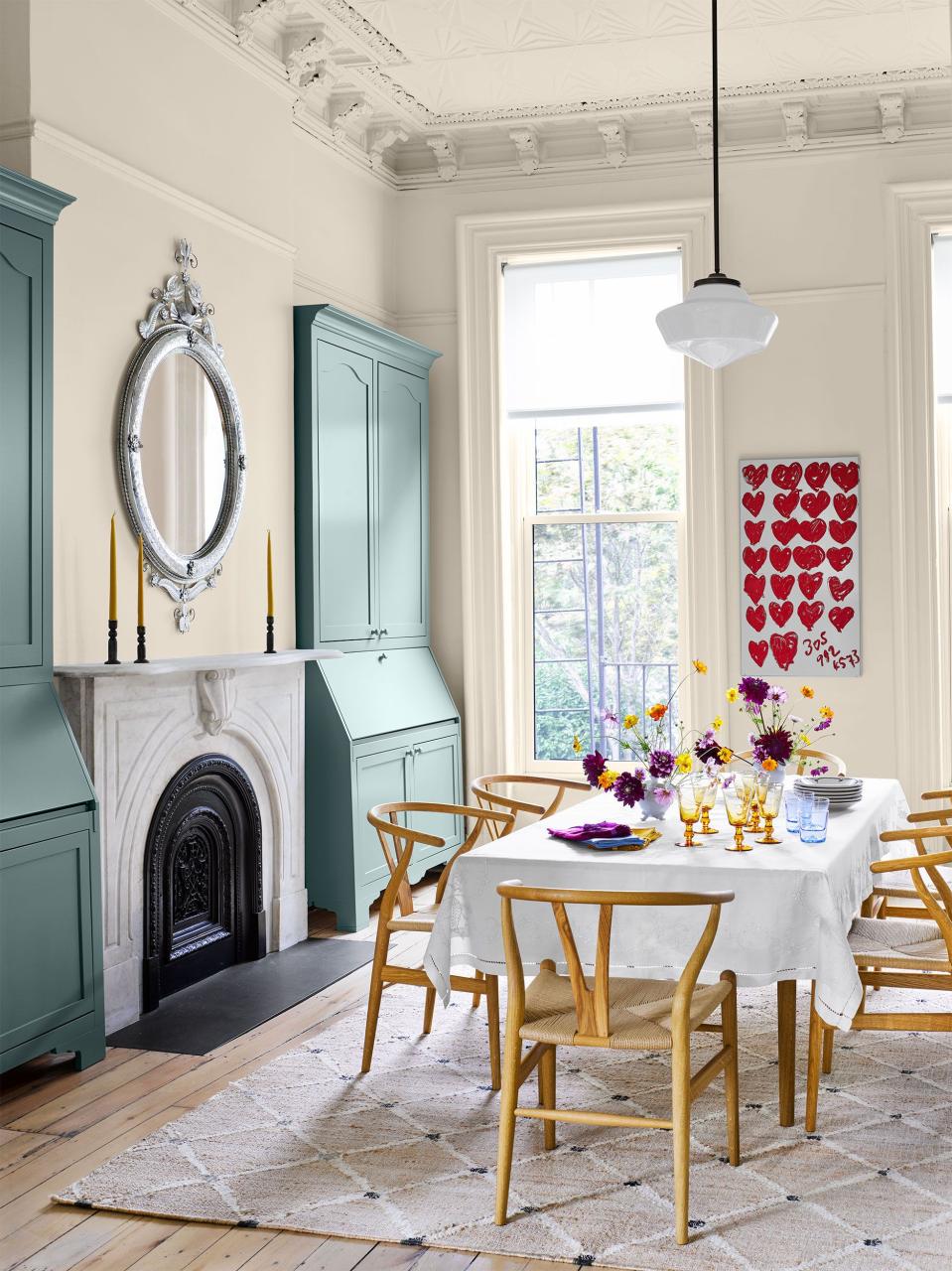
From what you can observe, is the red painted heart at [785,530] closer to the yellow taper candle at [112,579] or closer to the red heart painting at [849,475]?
the red heart painting at [849,475]

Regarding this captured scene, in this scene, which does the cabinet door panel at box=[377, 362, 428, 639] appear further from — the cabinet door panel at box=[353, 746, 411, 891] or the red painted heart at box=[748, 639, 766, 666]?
the red painted heart at box=[748, 639, 766, 666]

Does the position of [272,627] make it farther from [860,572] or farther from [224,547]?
[860,572]

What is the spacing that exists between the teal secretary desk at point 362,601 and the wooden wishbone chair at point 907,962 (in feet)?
8.42

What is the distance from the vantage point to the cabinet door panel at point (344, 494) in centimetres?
601

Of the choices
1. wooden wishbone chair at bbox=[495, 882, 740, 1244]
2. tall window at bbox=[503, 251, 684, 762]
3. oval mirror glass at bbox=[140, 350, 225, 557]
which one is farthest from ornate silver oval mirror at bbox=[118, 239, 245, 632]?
wooden wishbone chair at bbox=[495, 882, 740, 1244]

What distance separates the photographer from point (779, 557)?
6.77 m

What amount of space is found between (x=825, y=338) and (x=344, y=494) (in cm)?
262

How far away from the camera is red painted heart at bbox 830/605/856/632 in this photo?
669 centimetres

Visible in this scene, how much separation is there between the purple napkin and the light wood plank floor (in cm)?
120

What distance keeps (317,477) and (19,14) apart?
2317mm

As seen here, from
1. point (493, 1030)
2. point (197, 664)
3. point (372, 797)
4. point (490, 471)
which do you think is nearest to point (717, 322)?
point (197, 664)

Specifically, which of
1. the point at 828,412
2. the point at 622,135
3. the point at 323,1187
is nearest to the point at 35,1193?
the point at 323,1187

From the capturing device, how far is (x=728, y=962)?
3240mm

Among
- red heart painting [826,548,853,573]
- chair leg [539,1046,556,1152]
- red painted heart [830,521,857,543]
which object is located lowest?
chair leg [539,1046,556,1152]
